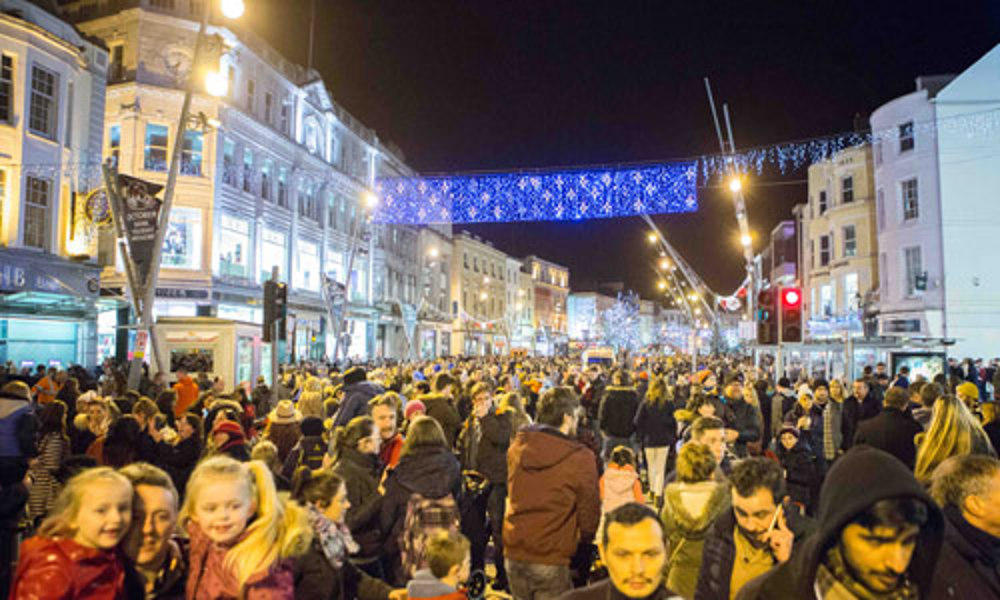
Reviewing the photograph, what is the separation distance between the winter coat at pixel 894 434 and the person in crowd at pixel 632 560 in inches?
215

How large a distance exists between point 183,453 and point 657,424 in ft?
21.0

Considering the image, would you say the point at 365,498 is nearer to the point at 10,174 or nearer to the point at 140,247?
the point at 140,247

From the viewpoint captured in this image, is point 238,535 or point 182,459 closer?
point 238,535

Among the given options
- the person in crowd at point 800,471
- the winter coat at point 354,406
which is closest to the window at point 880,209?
the person in crowd at point 800,471

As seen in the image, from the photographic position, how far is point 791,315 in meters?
14.5

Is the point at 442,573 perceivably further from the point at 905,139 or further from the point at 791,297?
the point at 905,139

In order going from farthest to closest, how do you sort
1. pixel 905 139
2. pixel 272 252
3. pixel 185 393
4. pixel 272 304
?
pixel 272 252 → pixel 905 139 → pixel 272 304 → pixel 185 393

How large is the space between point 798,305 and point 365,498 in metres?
12.0

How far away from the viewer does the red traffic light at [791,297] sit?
14.3 m

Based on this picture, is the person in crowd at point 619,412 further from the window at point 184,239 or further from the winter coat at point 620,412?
the window at point 184,239

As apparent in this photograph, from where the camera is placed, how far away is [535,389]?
14.3 meters

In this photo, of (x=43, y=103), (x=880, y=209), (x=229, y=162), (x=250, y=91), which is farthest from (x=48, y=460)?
(x=880, y=209)

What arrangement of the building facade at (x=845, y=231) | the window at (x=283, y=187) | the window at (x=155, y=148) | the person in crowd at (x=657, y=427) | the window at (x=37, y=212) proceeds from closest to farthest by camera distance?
the person in crowd at (x=657, y=427) < the window at (x=37, y=212) < the window at (x=155, y=148) < the building facade at (x=845, y=231) < the window at (x=283, y=187)

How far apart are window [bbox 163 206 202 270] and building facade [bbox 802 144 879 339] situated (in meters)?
27.8
